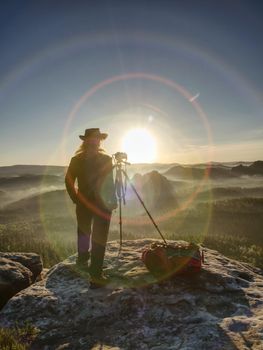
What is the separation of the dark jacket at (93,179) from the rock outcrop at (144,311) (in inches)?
72.4

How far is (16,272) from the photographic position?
26.3 feet

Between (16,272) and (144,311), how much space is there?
142 inches

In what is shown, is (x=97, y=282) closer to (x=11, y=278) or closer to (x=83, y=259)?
(x=83, y=259)

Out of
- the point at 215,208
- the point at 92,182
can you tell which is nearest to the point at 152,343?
the point at 92,182

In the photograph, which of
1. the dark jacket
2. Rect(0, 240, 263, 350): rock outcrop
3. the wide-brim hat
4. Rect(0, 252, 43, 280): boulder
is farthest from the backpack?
Rect(0, 252, 43, 280): boulder

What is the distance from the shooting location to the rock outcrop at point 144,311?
17.2 ft

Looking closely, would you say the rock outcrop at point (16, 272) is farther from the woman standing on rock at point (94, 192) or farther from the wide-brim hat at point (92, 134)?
the wide-brim hat at point (92, 134)

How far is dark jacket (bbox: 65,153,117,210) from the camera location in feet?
23.9

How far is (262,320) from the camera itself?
541 centimetres

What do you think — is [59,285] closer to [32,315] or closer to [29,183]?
[32,315]

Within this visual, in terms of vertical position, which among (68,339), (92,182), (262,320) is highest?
(92,182)

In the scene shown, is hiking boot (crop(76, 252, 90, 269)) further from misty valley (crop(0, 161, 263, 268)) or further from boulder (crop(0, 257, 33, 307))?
misty valley (crop(0, 161, 263, 268))

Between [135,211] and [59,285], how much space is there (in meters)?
37.4

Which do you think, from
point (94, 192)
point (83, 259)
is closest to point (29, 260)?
point (83, 259)
